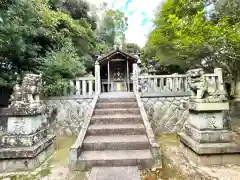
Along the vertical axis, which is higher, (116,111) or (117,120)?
(116,111)

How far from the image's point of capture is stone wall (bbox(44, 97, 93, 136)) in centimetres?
597

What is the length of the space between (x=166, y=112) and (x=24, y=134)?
15.5ft

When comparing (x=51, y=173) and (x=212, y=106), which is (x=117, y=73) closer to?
(x=212, y=106)

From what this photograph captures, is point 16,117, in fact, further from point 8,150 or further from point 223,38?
point 223,38

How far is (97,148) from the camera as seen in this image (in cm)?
355

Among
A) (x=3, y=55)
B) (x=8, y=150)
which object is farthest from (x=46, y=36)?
(x=8, y=150)

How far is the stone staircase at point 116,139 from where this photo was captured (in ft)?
10.0

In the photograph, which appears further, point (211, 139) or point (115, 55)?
point (115, 55)

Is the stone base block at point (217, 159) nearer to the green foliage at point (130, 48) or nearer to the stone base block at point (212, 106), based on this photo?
the stone base block at point (212, 106)

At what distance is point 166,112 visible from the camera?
20.3 ft

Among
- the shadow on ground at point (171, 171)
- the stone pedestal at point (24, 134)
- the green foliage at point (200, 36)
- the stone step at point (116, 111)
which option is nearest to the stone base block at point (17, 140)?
the stone pedestal at point (24, 134)

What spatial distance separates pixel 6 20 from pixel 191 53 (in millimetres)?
6129

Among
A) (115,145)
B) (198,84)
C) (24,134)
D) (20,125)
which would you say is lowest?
(115,145)

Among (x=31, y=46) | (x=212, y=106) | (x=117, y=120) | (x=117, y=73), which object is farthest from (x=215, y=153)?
(x=117, y=73)
